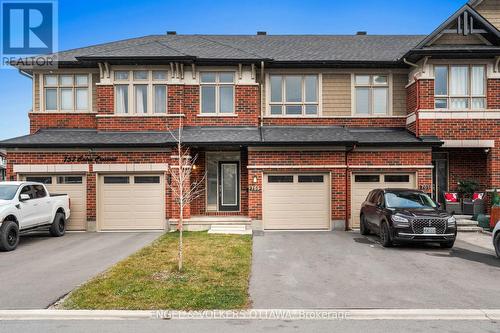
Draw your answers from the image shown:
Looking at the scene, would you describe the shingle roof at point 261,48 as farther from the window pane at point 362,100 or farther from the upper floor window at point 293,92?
the window pane at point 362,100

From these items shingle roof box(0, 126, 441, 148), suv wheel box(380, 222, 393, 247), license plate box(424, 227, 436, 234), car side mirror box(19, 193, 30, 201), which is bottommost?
suv wheel box(380, 222, 393, 247)

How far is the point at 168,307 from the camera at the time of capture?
19.3 feet

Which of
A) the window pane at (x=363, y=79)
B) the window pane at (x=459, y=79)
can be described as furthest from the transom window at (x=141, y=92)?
the window pane at (x=459, y=79)

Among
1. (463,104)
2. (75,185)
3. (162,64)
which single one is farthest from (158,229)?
(463,104)

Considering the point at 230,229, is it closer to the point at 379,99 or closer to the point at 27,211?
the point at 27,211

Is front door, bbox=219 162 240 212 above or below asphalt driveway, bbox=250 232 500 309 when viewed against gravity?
above

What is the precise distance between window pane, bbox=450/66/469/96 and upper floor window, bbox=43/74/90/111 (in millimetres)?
14996

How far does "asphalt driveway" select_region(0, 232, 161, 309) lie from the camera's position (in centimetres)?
659

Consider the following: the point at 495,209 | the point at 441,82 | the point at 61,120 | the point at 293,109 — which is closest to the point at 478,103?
the point at 441,82

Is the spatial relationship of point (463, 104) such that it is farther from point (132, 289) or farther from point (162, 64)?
point (132, 289)

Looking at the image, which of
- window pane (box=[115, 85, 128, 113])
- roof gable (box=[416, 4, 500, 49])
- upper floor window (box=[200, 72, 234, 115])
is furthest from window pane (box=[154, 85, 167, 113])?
roof gable (box=[416, 4, 500, 49])

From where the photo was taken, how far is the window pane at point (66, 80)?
1623 cm

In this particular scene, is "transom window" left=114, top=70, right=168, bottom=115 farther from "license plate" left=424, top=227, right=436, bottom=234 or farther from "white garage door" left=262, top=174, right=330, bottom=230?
"license plate" left=424, top=227, right=436, bottom=234

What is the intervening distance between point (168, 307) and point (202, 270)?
2164 millimetres
